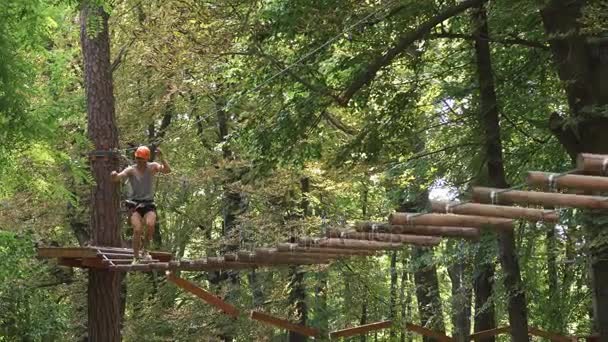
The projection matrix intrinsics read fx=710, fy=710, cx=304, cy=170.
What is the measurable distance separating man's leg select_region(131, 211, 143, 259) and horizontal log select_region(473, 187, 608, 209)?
14.4 ft

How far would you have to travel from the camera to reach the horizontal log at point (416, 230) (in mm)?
3832

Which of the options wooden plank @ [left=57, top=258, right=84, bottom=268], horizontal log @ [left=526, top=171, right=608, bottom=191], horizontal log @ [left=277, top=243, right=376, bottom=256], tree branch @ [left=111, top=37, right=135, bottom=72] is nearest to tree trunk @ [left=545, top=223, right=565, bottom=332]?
horizontal log @ [left=277, top=243, right=376, bottom=256]

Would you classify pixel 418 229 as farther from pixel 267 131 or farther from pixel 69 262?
pixel 69 262

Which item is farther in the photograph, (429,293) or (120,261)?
(429,293)

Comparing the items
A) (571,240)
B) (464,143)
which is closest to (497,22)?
(464,143)

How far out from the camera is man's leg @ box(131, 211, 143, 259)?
680 cm

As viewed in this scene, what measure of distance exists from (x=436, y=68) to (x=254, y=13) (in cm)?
285

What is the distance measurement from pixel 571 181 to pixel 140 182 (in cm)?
494

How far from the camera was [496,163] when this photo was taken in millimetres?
7598

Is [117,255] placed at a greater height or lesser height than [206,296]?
greater

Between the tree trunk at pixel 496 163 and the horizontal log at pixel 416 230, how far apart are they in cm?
344

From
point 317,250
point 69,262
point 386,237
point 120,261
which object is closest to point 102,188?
point 69,262

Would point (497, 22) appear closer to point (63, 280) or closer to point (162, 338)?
point (162, 338)

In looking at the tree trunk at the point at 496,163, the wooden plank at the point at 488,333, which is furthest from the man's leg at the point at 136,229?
the wooden plank at the point at 488,333
